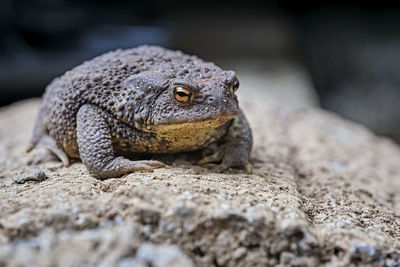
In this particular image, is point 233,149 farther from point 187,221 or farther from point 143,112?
point 187,221

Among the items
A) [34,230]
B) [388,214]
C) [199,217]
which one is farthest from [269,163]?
[34,230]

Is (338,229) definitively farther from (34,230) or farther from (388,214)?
(34,230)

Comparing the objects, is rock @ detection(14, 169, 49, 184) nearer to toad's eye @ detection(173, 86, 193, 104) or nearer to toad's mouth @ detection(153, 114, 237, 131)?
toad's mouth @ detection(153, 114, 237, 131)

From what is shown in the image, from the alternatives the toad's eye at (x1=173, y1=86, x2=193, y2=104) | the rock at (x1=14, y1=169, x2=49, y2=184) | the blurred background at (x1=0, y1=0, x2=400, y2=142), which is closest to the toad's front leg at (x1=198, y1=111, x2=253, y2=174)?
the toad's eye at (x1=173, y1=86, x2=193, y2=104)

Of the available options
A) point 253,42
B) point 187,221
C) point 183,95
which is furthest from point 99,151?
point 253,42

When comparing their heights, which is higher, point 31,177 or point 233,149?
point 233,149
